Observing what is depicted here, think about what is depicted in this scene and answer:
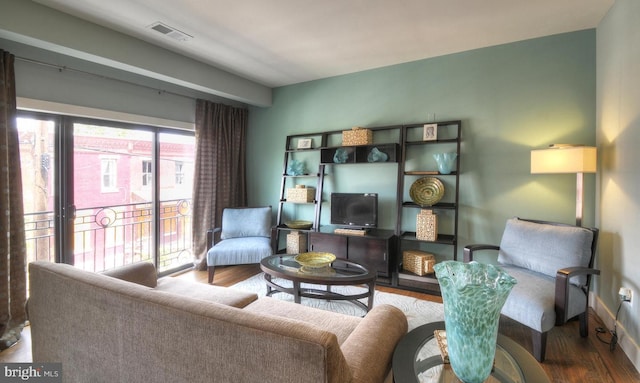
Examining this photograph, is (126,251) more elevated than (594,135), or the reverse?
(594,135)

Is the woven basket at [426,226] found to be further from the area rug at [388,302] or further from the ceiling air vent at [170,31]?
the ceiling air vent at [170,31]

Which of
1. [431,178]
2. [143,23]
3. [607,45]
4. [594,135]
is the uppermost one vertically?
[143,23]

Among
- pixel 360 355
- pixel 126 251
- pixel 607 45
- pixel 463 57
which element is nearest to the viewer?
pixel 360 355

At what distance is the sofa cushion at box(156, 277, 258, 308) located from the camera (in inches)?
75.1

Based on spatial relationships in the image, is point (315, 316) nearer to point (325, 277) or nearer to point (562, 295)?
point (325, 277)

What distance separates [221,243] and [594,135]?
13.7 feet

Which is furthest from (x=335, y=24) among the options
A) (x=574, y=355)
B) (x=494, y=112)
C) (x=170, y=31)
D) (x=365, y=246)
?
(x=574, y=355)

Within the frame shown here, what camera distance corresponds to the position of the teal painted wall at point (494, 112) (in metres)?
2.90

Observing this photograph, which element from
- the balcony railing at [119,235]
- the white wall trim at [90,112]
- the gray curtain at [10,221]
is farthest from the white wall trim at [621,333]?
the white wall trim at [90,112]

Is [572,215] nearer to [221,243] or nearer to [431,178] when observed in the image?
[431,178]

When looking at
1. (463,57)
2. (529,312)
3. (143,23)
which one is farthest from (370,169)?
(143,23)

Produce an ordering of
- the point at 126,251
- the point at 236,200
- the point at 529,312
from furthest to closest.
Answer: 1. the point at 236,200
2. the point at 126,251
3. the point at 529,312

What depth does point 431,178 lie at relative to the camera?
3.47m

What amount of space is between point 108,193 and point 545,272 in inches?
173
